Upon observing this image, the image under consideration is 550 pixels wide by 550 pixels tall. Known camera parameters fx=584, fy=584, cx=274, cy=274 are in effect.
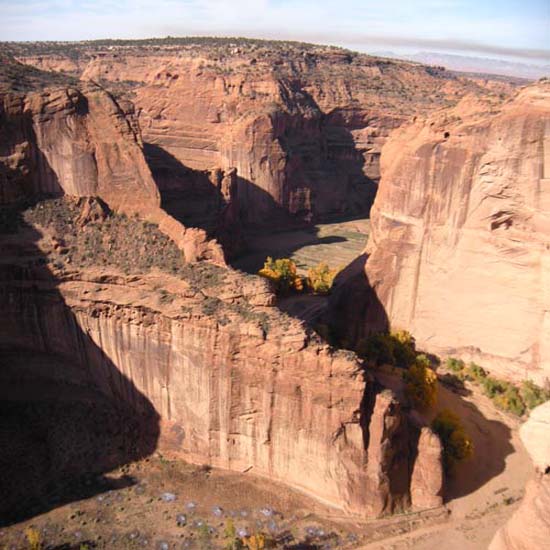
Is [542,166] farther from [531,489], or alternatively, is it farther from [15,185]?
[15,185]

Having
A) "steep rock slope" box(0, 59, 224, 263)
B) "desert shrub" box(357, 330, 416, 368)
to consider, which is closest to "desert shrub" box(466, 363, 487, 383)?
"desert shrub" box(357, 330, 416, 368)

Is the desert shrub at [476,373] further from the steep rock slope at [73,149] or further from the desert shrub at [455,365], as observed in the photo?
the steep rock slope at [73,149]

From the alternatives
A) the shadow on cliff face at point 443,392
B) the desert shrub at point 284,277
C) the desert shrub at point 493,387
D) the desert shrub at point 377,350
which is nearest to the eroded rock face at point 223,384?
the shadow on cliff face at point 443,392

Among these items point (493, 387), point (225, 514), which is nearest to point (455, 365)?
point (493, 387)

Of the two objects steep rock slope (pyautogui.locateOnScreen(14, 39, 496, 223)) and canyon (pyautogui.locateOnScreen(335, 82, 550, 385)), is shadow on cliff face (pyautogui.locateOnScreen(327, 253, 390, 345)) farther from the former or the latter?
steep rock slope (pyautogui.locateOnScreen(14, 39, 496, 223))

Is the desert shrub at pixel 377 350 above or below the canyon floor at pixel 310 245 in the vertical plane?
above
